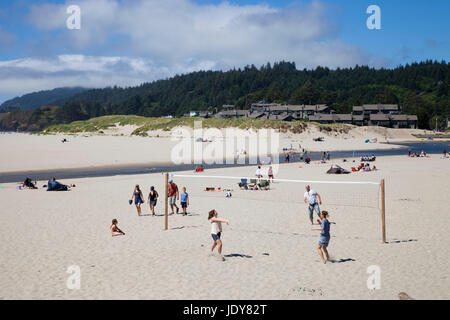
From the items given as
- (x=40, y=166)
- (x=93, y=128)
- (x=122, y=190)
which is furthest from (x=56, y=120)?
(x=122, y=190)

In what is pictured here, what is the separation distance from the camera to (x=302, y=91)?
416ft

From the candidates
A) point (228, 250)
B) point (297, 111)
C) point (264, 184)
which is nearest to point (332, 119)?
point (297, 111)

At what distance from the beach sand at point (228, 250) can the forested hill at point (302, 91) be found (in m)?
113

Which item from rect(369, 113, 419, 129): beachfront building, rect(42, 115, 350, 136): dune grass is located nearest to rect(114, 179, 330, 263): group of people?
rect(42, 115, 350, 136): dune grass

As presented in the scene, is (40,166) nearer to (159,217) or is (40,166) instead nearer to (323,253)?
(159,217)

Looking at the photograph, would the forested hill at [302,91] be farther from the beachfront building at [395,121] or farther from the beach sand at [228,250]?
the beach sand at [228,250]

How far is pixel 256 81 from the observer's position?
174625 mm

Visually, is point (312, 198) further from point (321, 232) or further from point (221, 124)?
point (221, 124)

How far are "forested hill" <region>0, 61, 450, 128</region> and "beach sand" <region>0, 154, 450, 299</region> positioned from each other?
113 meters

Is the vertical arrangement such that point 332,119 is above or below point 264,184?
above

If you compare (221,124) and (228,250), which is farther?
(221,124)

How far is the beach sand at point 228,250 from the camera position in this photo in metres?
7.95

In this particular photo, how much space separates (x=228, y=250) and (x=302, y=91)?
122m

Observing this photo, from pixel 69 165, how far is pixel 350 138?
60.9m
